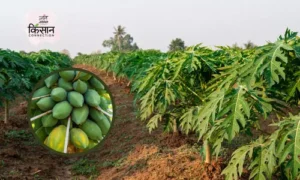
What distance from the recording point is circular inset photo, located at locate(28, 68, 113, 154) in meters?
3.09

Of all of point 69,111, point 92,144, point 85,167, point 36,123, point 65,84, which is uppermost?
point 65,84

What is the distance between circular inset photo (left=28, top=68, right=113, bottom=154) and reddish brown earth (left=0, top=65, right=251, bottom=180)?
82.8 inches

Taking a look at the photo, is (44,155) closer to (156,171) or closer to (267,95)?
(156,171)

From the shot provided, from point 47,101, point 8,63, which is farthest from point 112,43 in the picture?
point 47,101

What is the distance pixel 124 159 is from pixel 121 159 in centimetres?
6

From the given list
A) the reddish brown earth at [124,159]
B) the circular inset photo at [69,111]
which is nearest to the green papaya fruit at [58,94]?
the circular inset photo at [69,111]

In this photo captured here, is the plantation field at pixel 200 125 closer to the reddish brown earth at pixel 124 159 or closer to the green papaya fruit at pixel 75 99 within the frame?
the reddish brown earth at pixel 124 159

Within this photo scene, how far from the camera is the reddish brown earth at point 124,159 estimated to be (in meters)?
5.22

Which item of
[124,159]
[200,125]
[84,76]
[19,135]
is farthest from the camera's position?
[19,135]

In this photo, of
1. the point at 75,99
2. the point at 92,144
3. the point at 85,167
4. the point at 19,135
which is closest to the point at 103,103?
the point at 75,99

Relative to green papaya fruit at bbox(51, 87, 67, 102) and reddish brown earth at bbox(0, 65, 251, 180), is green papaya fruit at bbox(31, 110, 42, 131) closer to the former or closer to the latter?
green papaya fruit at bbox(51, 87, 67, 102)

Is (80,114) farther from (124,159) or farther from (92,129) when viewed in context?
(124,159)

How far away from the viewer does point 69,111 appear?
3088mm

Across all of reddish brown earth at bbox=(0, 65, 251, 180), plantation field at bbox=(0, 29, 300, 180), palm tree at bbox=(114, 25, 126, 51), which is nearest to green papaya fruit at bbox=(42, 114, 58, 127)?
plantation field at bbox=(0, 29, 300, 180)
